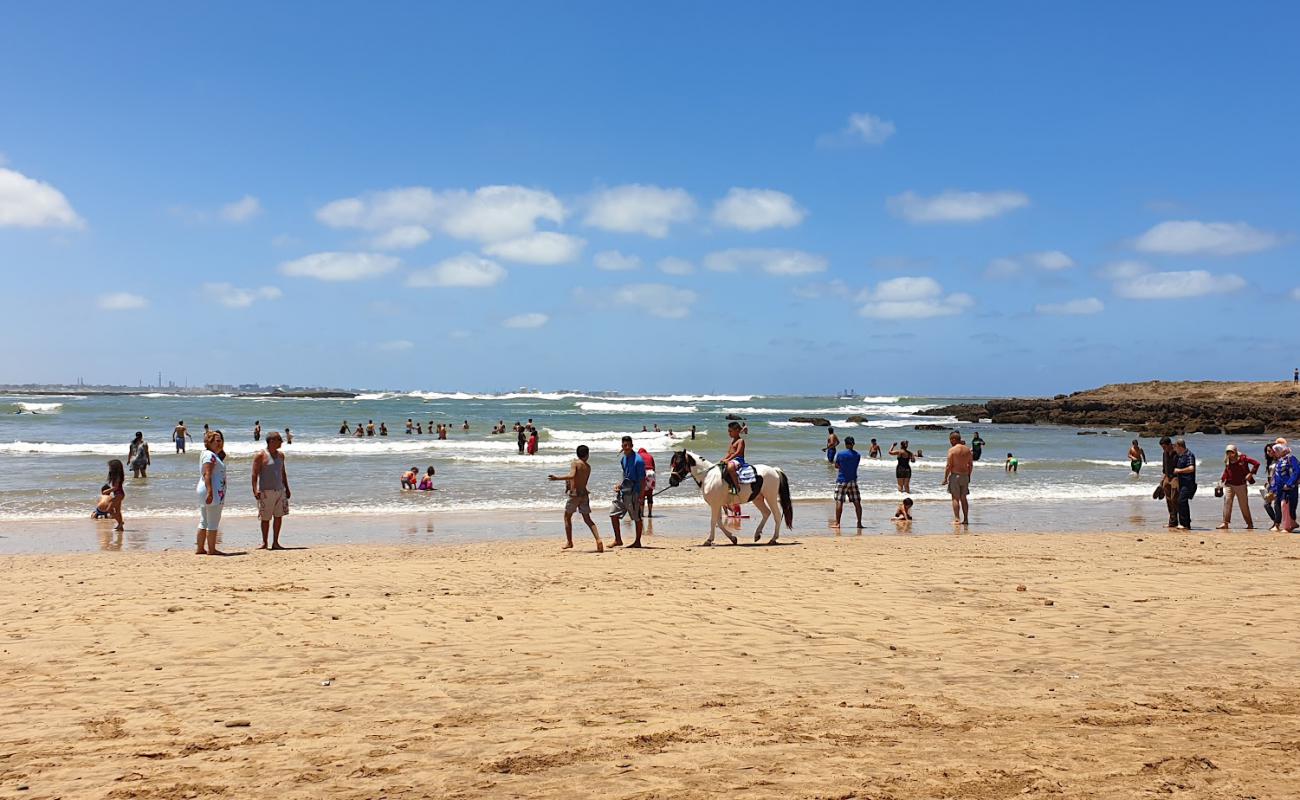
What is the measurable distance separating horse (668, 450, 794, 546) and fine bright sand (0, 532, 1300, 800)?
2.42 metres

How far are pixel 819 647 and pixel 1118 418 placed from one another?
62.5 m

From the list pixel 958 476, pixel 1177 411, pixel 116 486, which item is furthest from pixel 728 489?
pixel 1177 411

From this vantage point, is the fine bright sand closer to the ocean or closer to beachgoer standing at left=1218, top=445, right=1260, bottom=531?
beachgoer standing at left=1218, top=445, right=1260, bottom=531

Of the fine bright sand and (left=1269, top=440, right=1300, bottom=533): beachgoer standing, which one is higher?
(left=1269, top=440, right=1300, bottom=533): beachgoer standing

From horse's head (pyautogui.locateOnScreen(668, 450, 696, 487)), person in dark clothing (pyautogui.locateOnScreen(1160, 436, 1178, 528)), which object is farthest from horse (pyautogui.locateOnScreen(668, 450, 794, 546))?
person in dark clothing (pyautogui.locateOnScreen(1160, 436, 1178, 528))

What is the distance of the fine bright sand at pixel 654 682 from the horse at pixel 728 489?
2425mm

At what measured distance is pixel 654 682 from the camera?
6109 millimetres

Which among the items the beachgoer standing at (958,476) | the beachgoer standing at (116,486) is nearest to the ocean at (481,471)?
the beachgoer standing at (116,486)

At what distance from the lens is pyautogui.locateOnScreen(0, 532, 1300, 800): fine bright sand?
4.52m

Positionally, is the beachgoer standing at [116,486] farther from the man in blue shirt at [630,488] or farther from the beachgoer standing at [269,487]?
the man in blue shirt at [630,488]

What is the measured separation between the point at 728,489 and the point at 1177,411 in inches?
2312

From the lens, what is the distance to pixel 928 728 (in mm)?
5164

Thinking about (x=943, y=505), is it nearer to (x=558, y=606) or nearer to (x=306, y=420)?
(x=558, y=606)

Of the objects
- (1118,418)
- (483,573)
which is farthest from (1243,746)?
(1118,418)
